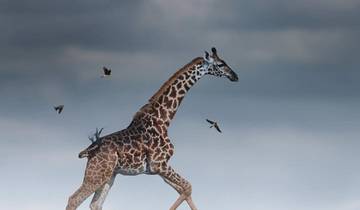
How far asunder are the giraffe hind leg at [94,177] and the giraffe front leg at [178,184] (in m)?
1.25

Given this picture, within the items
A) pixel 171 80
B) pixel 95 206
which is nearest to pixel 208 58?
pixel 171 80

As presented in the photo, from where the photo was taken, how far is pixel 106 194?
23.8m

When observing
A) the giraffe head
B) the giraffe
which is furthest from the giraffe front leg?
the giraffe head

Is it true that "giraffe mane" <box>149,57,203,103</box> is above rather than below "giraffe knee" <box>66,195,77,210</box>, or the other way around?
above

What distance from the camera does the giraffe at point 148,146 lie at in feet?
76.3

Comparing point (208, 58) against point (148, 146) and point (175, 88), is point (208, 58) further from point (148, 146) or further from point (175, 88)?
point (148, 146)

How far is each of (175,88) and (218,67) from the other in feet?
3.80

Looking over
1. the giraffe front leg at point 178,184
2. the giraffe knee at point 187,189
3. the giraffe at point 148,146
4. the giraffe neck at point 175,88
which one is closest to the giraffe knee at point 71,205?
the giraffe at point 148,146

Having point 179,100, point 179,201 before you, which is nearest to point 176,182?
point 179,201

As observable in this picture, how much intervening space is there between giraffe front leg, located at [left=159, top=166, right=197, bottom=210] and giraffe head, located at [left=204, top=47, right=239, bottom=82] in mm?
2640

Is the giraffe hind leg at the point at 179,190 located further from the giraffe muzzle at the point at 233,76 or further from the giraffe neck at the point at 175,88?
the giraffe muzzle at the point at 233,76

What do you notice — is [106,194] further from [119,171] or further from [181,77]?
[181,77]

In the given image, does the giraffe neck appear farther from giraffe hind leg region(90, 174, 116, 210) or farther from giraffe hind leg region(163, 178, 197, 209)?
giraffe hind leg region(90, 174, 116, 210)

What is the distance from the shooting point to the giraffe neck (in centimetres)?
2422
